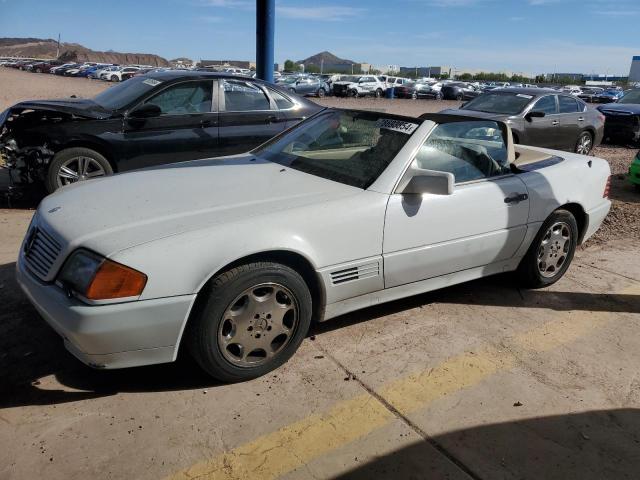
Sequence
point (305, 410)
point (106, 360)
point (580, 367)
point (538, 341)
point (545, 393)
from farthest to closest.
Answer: point (538, 341) < point (580, 367) < point (545, 393) < point (305, 410) < point (106, 360)

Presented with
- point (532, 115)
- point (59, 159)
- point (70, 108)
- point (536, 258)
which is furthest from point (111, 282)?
point (532, 115)

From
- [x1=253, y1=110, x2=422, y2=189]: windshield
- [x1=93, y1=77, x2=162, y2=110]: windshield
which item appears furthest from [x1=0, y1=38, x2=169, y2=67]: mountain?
[x1=253, y1=110, x2=422, y2=189]: windshield

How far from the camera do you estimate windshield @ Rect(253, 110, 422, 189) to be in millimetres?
3541

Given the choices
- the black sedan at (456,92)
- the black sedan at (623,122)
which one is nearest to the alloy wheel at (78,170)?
the black sedan at (623,122)

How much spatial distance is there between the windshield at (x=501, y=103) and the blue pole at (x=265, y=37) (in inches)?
167

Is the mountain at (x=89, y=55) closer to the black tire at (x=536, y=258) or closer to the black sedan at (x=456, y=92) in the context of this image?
the black sedan at (x=456, y=92)

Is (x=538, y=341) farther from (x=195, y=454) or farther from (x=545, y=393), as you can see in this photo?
(x=195, y=454)

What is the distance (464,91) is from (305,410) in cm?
4064

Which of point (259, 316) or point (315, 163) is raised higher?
point (315, 163)

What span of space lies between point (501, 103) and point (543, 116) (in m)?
0.85

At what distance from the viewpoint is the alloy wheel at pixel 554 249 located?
172 inches

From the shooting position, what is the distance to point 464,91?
132 ft

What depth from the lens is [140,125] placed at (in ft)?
20.6

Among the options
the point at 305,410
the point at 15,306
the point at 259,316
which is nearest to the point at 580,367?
the point at 305,410
